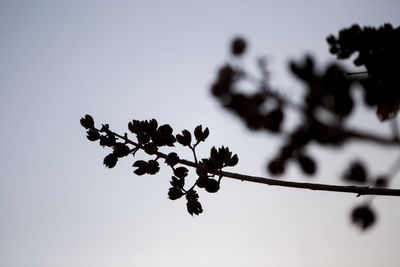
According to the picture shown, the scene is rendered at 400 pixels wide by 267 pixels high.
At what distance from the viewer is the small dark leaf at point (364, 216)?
7.00 ft

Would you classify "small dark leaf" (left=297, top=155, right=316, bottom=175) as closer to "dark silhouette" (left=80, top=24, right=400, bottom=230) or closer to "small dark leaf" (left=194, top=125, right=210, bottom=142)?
"dark silhouette" (left=80, top=24, right=400, bottom=230)

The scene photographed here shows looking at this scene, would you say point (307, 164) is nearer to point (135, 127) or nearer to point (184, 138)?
point (184, 138)

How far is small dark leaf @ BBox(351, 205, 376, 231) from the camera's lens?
7.00 feet

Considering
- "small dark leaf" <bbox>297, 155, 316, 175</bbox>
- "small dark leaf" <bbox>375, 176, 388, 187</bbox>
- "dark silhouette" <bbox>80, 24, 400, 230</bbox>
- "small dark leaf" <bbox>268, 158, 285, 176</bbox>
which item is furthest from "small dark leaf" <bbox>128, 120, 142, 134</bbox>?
"small dark leaf" <bbox>268, 158, 285, 176</bbox>

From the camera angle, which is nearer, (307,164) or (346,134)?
(346,134)

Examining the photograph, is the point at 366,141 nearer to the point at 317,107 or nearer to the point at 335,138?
the point at 335,138

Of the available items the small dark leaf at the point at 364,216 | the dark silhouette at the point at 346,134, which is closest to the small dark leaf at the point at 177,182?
the dark silhouette at the point at 346,134

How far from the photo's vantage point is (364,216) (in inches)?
84.4

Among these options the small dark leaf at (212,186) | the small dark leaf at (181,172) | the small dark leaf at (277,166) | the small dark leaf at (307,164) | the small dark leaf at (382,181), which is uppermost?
the small dark leaf at (277,166)

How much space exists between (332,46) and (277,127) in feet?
9.70

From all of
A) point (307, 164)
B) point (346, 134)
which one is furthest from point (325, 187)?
point (307, 164)

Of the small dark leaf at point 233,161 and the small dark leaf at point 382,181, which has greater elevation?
the small dark leaf at point 382,181

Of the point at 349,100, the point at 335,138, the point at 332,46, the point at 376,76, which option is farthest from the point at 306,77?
the point at 376,76

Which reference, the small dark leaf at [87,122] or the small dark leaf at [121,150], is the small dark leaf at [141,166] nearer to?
the small dark leaf at [121,150]
